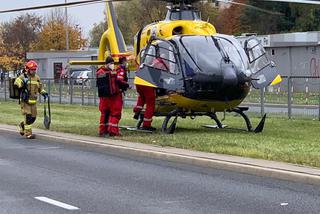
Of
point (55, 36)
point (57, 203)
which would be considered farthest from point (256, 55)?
point (55, 36)

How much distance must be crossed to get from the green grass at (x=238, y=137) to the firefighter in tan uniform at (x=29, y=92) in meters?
1.19

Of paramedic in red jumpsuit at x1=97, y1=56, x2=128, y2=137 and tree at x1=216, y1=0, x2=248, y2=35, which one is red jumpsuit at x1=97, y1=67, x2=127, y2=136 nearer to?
paramedic in red jumpsuit at x1=97, y1=56, x2=128, y2=137

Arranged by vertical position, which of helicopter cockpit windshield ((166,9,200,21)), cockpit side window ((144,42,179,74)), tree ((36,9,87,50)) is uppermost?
tree ((36,9,87,50))

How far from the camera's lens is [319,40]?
129ft

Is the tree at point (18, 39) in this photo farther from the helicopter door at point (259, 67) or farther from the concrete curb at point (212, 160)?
the concrete curb at point (212, 160)

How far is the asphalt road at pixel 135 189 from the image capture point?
8.30 metres

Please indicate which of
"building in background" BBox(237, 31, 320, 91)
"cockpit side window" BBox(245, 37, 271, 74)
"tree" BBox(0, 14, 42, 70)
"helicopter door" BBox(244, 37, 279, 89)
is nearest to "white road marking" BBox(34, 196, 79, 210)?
"helicopter door" BBox(244, 37, 279, 89)

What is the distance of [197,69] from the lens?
51.0 ft

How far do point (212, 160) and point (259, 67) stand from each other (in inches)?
226

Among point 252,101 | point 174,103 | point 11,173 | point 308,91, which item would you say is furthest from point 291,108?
point 11,173

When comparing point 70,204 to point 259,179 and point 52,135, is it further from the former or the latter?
point 52,135

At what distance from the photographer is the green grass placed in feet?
39.1

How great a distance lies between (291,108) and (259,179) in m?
12.1

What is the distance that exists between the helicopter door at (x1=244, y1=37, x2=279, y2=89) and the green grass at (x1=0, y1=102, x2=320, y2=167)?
127 centimetres
